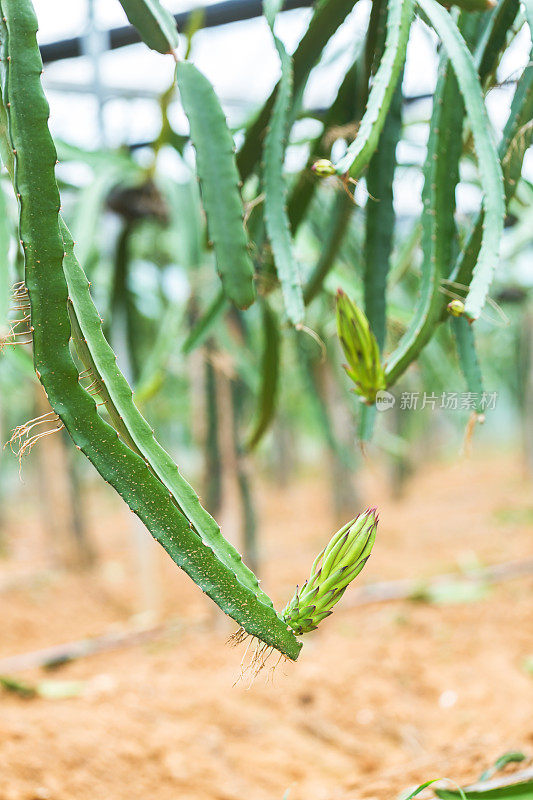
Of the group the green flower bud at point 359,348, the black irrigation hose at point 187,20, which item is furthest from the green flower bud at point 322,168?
the black irrigation hose at point 187,20

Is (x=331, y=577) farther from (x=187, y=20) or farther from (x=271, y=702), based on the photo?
(x=187, y=20)

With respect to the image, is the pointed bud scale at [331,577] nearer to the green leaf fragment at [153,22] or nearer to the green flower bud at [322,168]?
the green flower bud at [322,168]

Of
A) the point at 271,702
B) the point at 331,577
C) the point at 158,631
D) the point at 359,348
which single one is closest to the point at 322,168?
the point at 359,348

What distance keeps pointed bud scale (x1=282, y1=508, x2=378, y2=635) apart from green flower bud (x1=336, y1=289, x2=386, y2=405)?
0.45 feet

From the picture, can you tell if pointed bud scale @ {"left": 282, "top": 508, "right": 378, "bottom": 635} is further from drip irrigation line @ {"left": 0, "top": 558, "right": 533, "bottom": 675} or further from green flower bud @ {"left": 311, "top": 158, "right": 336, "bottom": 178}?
drip irrigation line @ {"left": 0, "top": 558, "right": 533, "bottom": 675}

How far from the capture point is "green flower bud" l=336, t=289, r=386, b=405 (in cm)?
55

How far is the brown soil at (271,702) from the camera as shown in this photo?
1002 mm

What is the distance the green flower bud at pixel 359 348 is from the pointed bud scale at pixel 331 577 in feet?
0.45

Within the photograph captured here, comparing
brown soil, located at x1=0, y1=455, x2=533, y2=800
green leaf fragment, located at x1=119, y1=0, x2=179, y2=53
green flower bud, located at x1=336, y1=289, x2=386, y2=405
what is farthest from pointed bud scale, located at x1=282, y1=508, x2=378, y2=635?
green leaf fragment, located at x1=119, y1=0, x2=179, y2=53

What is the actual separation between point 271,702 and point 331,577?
3.63ft

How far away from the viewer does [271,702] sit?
57.5 inches

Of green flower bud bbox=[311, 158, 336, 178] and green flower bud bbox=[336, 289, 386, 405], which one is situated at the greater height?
green flower bud bbox=[311, 158, 336, 178]

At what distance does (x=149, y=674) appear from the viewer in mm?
1644

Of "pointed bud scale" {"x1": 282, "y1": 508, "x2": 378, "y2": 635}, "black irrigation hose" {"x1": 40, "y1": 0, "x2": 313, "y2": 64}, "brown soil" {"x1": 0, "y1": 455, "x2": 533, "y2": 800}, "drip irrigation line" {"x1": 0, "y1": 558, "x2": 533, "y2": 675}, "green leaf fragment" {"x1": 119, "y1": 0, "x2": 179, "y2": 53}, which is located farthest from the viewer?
"drip irrigation line" {"x1": 0, "y1": 558, "x2": 533, "y2": 675}
